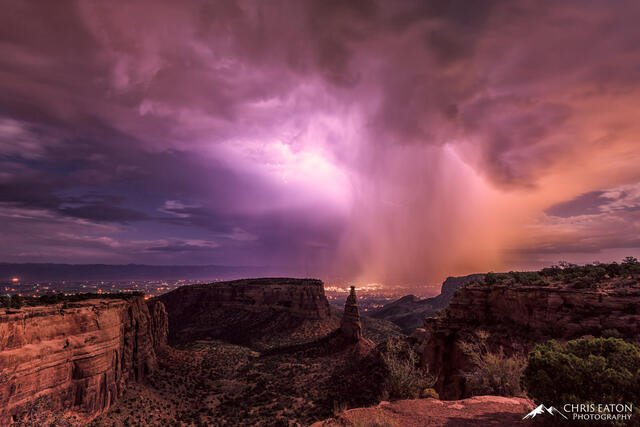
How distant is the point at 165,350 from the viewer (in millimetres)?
46719

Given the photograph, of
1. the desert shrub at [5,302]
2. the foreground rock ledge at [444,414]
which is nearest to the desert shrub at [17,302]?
the desert shrub at [5,302]

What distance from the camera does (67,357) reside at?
82.4 feet

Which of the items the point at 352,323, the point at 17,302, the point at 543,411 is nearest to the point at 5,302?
the point at 17,302

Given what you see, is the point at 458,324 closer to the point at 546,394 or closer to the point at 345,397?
the point at 345,397

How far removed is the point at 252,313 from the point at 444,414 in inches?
3659

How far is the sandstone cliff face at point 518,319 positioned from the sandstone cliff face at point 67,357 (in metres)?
39.4

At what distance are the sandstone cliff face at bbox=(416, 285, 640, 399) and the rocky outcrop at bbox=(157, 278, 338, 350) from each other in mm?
52167

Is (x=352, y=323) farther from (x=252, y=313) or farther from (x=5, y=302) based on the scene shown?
(x=5, y=302)

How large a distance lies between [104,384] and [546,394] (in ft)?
135

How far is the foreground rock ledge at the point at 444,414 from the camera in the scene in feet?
41.2

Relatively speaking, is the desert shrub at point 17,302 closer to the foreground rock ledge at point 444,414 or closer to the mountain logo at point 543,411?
the foreground rock ledge at point 444,414

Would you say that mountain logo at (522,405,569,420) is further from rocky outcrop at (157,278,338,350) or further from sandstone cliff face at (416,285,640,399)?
rocky outcrop at (157,278,338,350)

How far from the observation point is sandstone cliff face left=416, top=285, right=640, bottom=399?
22016 mm

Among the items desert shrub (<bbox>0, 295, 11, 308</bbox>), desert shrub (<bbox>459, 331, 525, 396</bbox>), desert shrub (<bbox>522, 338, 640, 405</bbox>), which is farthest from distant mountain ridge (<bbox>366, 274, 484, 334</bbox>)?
desert shrub (<bbox>0, 295, 11, 308</bbox>)
